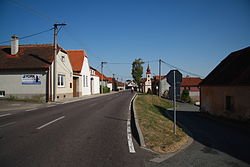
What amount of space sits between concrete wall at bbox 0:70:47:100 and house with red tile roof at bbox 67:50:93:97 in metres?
9.34

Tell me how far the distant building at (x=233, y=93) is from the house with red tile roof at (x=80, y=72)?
20.3m

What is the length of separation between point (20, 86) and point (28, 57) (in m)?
3.70

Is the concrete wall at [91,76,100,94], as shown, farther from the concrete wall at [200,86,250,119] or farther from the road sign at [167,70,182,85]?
the road sign at [167,70,182,85]

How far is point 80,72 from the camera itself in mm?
33000

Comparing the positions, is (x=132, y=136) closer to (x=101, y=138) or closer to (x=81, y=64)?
(x=101, y=138)

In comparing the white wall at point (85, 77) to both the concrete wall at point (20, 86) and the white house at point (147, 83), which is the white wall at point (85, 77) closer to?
the concrete wall at point (20, 86)

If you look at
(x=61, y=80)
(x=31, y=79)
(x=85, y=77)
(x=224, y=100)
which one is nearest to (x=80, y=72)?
(x=85, y=77)

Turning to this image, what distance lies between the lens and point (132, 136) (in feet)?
21.9

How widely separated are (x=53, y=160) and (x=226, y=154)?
465 centimetres

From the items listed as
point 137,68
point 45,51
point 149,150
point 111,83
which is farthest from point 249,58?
point 111,83

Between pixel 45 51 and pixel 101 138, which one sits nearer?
pixel 101 138

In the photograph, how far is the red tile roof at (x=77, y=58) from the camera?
110ft

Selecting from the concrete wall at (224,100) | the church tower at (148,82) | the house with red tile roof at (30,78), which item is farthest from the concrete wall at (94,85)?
the church tower at (148,82)

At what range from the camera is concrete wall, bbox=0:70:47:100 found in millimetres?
20766
